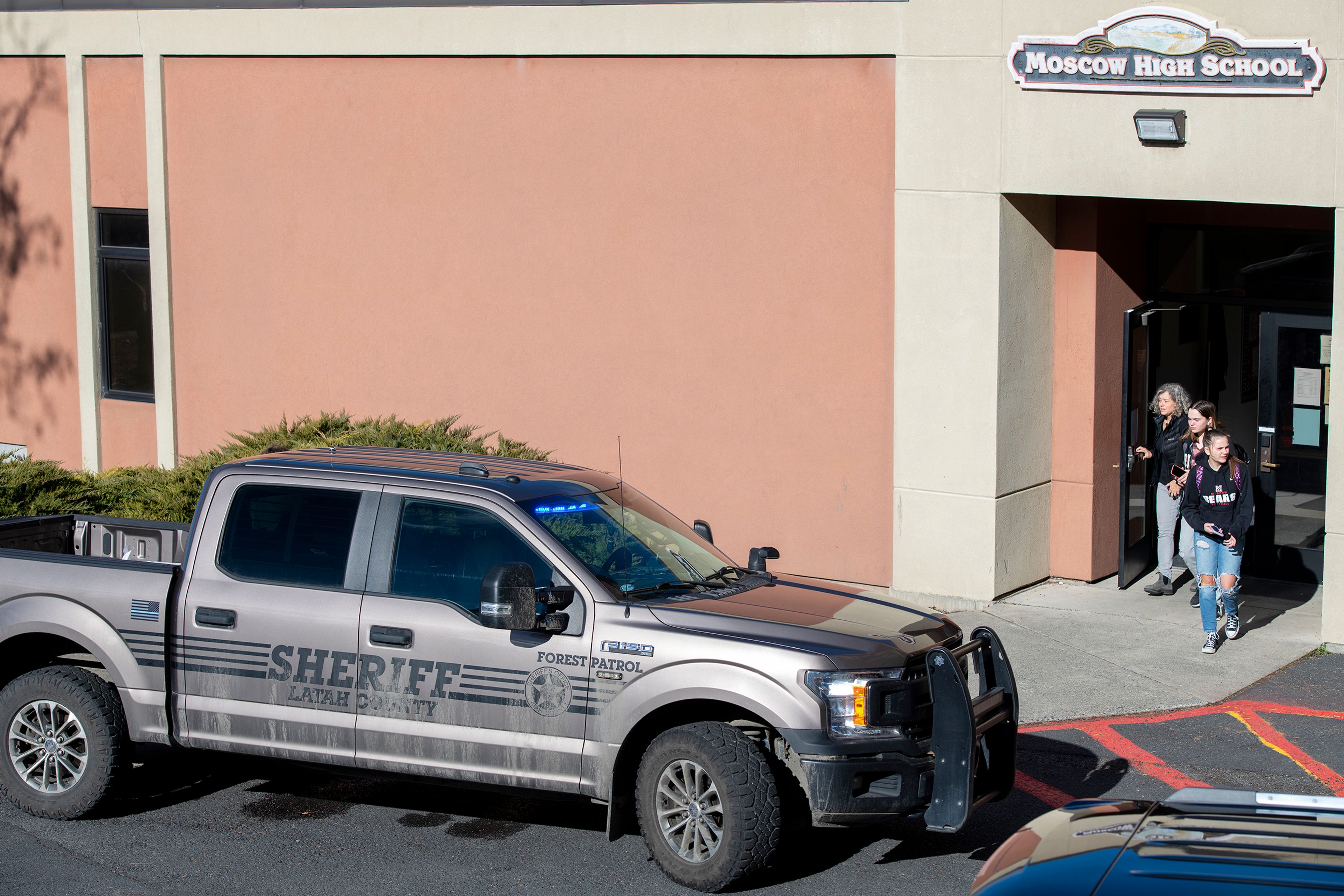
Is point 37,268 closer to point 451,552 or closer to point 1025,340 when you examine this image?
point 1025,340

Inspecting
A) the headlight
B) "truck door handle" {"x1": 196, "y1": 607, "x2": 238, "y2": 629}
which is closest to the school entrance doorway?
the headlight

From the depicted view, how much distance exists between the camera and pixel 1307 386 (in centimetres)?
1212

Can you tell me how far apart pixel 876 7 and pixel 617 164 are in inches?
108

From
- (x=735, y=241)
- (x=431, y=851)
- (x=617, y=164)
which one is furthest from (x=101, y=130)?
(x=431, y=851)

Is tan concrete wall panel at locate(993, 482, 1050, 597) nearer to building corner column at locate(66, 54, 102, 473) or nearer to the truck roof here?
the truck roof

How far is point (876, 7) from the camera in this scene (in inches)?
461

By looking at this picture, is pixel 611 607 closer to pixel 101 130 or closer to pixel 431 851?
pixel 431 851

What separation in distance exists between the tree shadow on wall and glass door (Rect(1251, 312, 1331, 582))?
12.8m

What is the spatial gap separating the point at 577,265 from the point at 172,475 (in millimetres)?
4220

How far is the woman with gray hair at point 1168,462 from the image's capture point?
1212 cm

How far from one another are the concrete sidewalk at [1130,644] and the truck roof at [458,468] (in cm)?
353

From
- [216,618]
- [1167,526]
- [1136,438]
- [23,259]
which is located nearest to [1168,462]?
[1136,438]

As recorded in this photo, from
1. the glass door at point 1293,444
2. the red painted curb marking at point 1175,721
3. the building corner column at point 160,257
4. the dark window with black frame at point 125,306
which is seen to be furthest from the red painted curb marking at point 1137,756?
the dark window with black frame at point 125,306

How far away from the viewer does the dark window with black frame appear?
15969mm
